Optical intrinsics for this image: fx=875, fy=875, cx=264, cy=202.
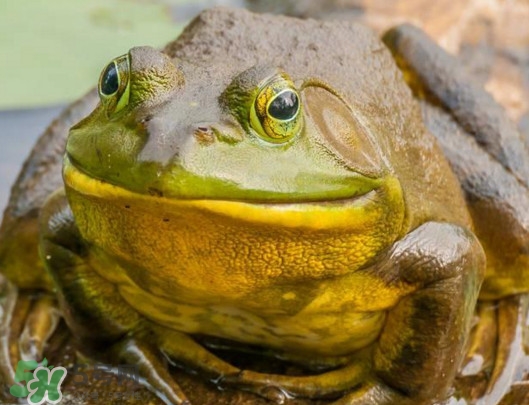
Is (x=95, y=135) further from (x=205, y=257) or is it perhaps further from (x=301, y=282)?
(x=301, y=282)

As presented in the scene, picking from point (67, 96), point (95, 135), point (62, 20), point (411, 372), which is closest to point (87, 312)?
point (95, 135)

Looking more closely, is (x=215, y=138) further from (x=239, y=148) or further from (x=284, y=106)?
(x=284, y=106)

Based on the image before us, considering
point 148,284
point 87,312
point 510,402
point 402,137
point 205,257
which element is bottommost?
point 510,402

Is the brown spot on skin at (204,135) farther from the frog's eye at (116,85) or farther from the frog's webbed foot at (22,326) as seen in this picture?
the frog's webbed foot at (22,326)

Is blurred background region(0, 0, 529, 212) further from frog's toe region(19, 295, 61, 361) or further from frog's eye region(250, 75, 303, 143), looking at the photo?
frog's eye region(250, 75, 303, 143)

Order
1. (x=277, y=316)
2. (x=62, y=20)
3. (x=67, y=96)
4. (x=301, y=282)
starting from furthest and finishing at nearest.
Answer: (x=62, y=20) < (x=67, y=96) < (x=277, y=316) < (x=301, y=282)

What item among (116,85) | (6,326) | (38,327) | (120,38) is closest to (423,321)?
(116,85)

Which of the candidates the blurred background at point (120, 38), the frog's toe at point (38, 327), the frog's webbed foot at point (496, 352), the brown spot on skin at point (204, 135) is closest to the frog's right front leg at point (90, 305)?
the frog's toe at point (38, 327)
